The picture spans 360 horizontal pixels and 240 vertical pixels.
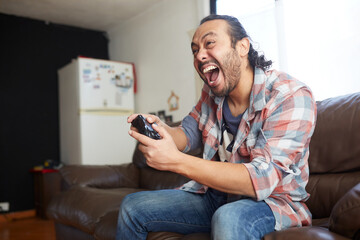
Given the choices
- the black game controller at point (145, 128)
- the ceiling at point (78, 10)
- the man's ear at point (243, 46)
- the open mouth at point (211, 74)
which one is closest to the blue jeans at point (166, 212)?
the black game controller at point (145, 128)

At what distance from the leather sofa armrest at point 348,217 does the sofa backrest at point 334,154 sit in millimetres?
474

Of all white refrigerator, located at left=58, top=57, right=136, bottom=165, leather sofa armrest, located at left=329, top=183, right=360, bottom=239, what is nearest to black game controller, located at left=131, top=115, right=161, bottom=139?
leather sofa armrest, located at left=329, top=183, right=360, bottom=239

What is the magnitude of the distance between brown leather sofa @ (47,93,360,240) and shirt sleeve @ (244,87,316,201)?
144 millimetres

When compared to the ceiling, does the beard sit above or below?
below

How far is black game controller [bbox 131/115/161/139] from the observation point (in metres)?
1.08

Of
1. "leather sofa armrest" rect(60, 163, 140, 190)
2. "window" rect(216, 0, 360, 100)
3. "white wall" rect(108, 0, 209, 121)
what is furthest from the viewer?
"white wall" rect(108, 0, 209, 121)

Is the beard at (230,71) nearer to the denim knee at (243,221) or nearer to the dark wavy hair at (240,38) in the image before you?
the dark wavy hair at (240,38)

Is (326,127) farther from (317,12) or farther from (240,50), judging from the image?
(317,12)

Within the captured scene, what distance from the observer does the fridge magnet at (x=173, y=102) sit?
12.7ft

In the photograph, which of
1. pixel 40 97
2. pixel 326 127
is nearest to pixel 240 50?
pixel 326 127

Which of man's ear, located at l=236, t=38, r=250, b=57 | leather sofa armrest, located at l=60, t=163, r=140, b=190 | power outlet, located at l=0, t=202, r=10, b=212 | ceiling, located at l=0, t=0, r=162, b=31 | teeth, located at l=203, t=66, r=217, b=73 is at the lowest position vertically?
power outlet, located at l=0, t=202, r=10, b=212

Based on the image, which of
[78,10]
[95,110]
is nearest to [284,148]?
[95,110]

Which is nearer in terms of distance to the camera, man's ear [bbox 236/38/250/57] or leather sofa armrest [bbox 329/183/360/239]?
leather sofa armrest [bbox 329/183/360/239]

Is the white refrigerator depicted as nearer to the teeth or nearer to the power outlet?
the power outlet
